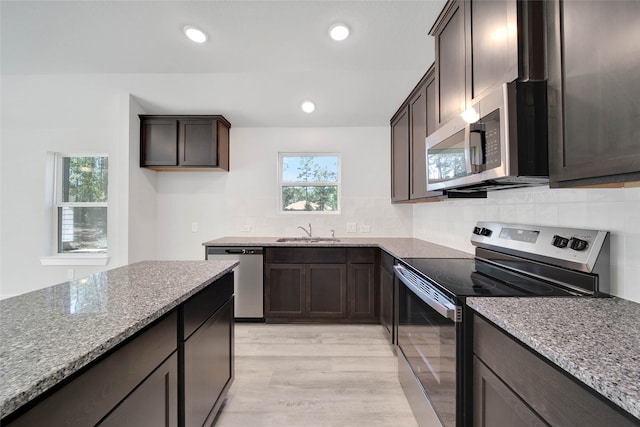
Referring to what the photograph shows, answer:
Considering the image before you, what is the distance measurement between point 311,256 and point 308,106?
1.70 metres

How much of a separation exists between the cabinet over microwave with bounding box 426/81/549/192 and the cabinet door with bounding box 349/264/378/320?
1759 mm

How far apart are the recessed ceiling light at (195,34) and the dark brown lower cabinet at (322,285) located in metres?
2.06

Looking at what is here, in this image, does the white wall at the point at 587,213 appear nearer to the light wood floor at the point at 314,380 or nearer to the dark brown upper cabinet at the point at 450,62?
the dark brown upper cabinet at the point at 450,62

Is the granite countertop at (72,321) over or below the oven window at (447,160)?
below

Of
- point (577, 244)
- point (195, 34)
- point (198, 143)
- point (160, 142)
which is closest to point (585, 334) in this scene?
point (577, 244)

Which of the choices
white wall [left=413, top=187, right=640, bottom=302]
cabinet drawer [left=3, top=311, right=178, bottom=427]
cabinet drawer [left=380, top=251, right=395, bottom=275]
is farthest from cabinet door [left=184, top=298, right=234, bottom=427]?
white wall [left=413, top=187, right=640, bottom=302]

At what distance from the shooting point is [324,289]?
9.78 feet

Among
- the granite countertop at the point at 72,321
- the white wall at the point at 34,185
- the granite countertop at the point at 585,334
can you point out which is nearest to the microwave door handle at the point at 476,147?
the granite countertop at the point at 585,334

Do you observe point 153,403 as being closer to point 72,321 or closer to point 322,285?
point 72,321

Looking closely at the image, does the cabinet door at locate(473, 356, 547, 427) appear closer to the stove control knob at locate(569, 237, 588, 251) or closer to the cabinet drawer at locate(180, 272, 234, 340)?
the stove control knob at locate(569, 237, 588, 251)

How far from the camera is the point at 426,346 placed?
1421mm

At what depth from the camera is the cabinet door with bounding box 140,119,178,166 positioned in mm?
3225

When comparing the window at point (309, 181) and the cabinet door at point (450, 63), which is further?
the window at point (309, 181)

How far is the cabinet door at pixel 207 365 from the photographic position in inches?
48.8
